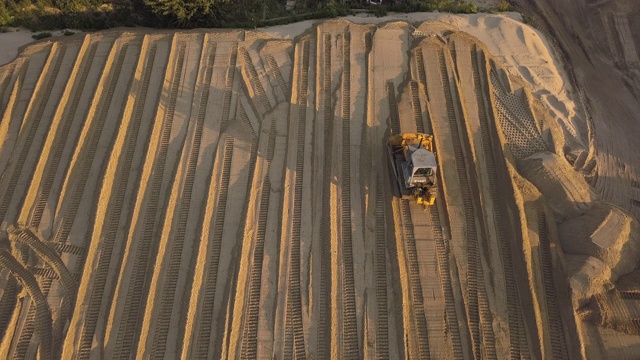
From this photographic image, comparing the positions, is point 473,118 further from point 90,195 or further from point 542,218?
point 90,195

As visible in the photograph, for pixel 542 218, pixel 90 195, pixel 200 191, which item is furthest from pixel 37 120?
pixel 542 218

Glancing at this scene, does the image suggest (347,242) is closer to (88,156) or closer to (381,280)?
(381,280)

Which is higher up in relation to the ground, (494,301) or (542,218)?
(542,218)

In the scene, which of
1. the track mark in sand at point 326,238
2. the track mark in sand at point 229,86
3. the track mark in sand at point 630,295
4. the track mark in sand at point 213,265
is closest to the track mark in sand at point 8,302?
the track mark in sand at point 213,265

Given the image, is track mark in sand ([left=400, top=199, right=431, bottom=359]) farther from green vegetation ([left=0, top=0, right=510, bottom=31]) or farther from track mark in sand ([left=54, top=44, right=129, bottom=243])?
track mark in sand ([left=54, top=44, right=129, bottom=243])

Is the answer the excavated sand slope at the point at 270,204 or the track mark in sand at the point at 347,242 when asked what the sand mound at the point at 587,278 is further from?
the track mark in sand at the point at 347,242

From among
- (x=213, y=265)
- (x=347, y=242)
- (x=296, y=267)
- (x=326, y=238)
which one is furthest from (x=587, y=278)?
(x=213, y=265)

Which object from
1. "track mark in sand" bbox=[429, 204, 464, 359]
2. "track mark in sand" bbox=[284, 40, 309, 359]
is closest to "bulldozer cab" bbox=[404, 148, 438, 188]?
"track mark in sand" bbox=[429, 204, 464, 359]
